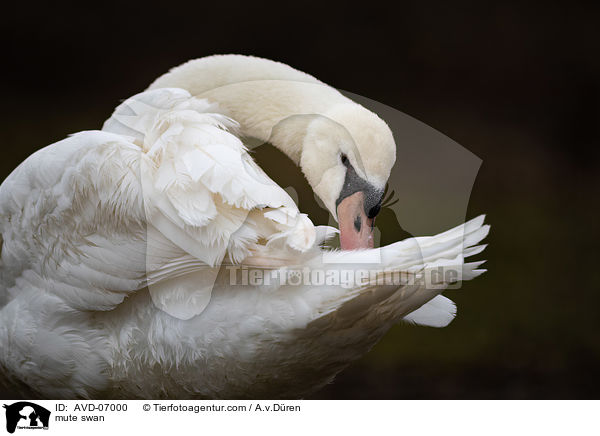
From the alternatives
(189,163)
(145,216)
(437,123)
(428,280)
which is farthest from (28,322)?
(437,123)

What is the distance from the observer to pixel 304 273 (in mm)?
1214

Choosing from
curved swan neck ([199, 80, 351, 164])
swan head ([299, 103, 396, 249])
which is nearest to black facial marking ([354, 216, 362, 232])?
swan head ([299, 103, 396, 249])

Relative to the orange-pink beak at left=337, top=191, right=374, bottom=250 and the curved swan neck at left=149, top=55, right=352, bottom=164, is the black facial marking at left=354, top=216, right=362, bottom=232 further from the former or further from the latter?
the curved swan neck at left=149, top=55, right=352, bottom=164

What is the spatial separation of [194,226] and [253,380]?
0.30 metres

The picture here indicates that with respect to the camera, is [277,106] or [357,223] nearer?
[357,223]

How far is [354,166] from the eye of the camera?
4.66 feet

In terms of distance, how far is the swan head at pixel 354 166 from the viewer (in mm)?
1386

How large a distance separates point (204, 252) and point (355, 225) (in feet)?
0.96

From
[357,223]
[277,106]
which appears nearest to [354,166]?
[357,223]

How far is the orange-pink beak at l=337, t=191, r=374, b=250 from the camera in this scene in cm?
138

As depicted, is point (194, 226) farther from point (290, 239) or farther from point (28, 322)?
point (28, 322)

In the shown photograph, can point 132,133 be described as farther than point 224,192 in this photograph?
Yes

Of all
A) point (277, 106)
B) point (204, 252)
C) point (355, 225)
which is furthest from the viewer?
point (277, 106)

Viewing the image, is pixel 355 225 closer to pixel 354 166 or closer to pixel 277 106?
pixel 354 166
